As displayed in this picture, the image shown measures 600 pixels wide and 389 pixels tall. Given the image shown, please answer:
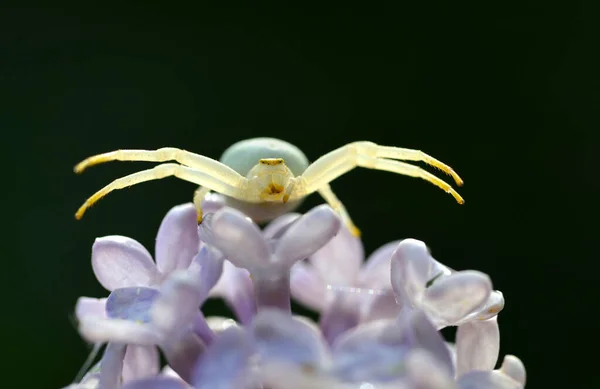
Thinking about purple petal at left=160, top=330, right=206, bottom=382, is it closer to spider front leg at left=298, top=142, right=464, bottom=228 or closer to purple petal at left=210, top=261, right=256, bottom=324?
purple petal at left=210, top=261, right=256, bottom=324

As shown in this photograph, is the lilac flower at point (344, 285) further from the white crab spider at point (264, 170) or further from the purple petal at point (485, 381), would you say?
the purple petal at point (485, 381)

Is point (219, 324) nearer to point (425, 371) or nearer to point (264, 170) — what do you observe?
point (264, 170)

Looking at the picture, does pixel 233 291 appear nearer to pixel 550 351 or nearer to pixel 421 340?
pixel 421 340

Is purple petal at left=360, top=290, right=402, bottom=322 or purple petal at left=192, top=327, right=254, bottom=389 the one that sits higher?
purple petal at left=192, top=327, right=254, bottom=389

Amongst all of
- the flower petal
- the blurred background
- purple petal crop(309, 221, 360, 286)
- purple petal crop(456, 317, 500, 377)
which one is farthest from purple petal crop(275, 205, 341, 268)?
the blurred background

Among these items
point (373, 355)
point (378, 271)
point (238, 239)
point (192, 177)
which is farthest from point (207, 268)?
point (378, 271)
